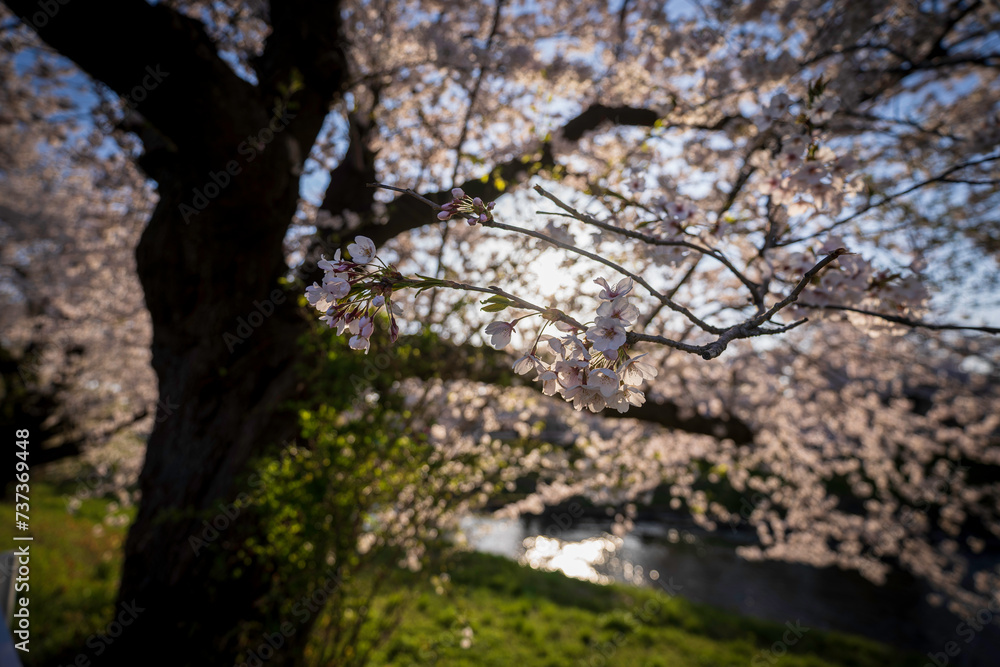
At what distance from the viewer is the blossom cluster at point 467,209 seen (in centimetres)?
103

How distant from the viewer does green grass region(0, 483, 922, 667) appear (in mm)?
4074

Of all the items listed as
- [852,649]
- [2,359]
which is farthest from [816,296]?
[2,359]

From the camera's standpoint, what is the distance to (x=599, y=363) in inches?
40.3

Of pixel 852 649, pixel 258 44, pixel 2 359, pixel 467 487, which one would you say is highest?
pixel 258 44

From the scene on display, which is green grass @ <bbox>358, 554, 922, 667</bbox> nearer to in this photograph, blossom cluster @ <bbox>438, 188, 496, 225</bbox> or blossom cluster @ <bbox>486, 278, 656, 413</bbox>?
blossom cluster @ <bbox>486, 278, 656, 413</bbox>

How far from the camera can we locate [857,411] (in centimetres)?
592

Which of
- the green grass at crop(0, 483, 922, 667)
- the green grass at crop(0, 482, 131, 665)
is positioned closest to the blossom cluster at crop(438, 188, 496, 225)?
the green grass at crop(0, 483, 922, 667)

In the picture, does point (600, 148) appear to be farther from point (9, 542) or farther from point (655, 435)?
point (9, 542)

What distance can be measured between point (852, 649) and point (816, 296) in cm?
663

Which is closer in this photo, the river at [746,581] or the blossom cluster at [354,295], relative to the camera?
the blossom cluster at [354,295]

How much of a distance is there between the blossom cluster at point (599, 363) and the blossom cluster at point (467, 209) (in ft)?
0.86

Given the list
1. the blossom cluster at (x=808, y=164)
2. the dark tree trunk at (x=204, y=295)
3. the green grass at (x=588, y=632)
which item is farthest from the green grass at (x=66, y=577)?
the blossom cluster at (x=808, y=164)

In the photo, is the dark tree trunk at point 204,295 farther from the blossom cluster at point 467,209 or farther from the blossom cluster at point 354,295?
the blossom cluster at point 467,209

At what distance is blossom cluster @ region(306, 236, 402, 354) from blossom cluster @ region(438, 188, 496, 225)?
0.20 metres
